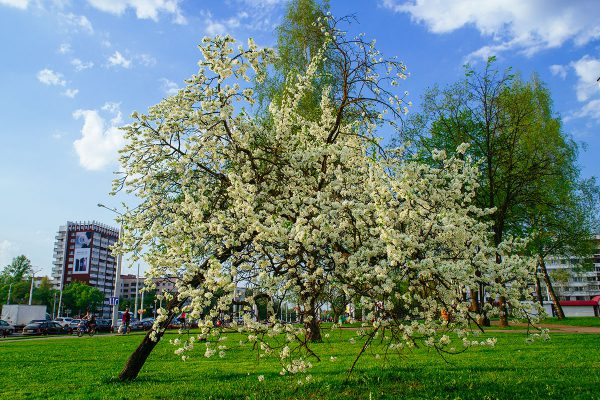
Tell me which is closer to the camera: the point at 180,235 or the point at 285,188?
the point at 180,235

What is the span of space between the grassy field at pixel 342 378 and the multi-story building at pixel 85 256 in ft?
419

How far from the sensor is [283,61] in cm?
2312

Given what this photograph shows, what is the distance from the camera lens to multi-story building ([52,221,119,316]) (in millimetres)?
143250

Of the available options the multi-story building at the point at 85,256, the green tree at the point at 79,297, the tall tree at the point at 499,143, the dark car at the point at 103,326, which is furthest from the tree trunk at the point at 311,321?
the multi-story building at the point at 85,256

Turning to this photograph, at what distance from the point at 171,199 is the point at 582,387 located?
27.7 ft

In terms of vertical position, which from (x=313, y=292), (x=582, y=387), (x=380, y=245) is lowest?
(x=582, y=387)

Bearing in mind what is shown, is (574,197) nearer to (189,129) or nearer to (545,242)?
(545,242)

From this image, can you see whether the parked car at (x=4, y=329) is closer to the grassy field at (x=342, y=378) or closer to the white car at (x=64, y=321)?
the white car at (x=64, y=321)

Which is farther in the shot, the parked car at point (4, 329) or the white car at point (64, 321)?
the white car at point (64, 321)

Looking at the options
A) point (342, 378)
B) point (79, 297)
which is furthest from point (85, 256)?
point (342, 378)

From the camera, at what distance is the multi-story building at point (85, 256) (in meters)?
143

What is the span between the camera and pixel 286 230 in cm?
656

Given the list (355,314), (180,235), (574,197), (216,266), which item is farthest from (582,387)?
(574,197)

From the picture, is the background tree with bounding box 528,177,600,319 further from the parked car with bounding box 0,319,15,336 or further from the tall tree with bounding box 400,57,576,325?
the parked car with bounding box 0,319,15,336
